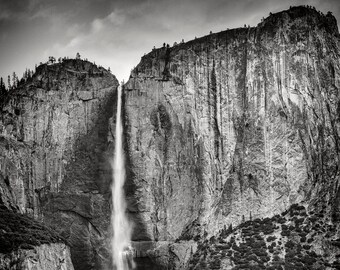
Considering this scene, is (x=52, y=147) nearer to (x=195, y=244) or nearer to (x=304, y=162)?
(x=195, y=244)

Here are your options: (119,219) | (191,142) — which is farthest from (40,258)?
(191,142)

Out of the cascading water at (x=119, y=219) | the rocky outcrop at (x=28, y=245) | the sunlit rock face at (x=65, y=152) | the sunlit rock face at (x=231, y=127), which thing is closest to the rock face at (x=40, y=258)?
the rocky outcrop at (x=28, y=245)

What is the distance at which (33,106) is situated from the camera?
113500mm

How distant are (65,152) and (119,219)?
11635 millimetres

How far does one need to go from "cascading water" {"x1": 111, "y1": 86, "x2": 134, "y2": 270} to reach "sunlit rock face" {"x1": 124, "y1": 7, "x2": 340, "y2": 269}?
5.35 ft

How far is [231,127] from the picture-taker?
110188mm

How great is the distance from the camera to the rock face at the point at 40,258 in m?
92.2

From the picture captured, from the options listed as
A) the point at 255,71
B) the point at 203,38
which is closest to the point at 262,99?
the point at 255,71

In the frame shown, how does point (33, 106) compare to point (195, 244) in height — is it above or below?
above

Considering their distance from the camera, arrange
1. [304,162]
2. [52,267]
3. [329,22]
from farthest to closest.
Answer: [329,22] < [304,162] < [52,267]

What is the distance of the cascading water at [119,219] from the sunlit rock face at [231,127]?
1632mm

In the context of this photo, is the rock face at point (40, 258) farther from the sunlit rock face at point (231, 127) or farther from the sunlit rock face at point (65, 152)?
the sunlit rock face at point (231, 127)

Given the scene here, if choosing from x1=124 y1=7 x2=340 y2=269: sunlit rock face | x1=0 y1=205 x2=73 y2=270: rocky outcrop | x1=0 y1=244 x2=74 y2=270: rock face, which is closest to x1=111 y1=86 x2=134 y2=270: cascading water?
x1=124 y1=7 x2=340 y2=269: sunlit rock face

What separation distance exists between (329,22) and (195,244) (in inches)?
1350
